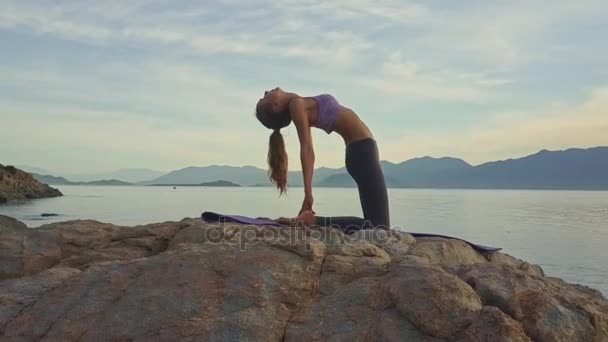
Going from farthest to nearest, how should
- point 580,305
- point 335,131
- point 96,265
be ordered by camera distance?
1. point 335,131
2. point 96,265
3. point 580,305

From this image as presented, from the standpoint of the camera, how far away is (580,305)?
192 inches

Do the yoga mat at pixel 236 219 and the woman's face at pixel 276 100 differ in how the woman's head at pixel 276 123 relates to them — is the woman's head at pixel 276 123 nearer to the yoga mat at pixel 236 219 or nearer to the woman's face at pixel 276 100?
the woman's face at pixel 276 100

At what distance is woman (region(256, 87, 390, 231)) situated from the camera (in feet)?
23.3

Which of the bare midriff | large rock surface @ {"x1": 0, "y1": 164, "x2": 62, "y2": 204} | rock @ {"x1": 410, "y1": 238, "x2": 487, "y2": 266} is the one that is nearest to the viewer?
rock @ {"x1": 410, "y1": 238, "x2": 487, "y2": 266}

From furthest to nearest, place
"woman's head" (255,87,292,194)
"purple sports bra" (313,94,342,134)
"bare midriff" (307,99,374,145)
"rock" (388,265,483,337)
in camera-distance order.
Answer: "bare midriff" (307,99,374,145)
"purple sports bra" (313,94,342,134)
"woman's head" (255,87,292,194)
"rock" (388,265,483,337)

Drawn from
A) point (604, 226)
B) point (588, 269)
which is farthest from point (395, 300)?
point (604, 226)

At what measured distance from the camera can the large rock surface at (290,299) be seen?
454 centimetres

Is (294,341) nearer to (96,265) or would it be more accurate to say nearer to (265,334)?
(265,334)

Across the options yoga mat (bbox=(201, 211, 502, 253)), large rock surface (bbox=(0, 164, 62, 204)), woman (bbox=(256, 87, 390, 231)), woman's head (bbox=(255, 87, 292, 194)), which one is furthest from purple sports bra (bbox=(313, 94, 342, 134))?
large rock surface (bbox=(0, 164, 62, 204))

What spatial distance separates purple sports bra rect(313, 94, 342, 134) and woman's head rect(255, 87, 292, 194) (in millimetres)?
388

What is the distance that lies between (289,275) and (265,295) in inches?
12.1

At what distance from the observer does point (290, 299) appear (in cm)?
503

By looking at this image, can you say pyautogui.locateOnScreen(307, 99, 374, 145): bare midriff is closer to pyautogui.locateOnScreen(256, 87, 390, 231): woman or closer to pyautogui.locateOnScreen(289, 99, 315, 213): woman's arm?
pyautogui.locateOnScreen(256, 87, 390, 231): woman

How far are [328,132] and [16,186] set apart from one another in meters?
81.6
